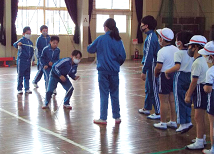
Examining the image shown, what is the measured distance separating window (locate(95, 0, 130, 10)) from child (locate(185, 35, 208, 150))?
639 inches

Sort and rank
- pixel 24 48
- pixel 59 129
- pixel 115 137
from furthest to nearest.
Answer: pixel 24 48
pixel 59 129
pixel 115 137

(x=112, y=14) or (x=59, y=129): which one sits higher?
(x=112, y=14)

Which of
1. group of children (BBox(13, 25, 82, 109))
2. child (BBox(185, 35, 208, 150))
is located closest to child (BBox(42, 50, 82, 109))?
group of children (BBox(13, 25, 82, 109))

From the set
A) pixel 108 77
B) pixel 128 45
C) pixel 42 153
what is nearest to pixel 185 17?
pixel 128 45

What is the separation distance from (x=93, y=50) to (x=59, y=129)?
1355 mm

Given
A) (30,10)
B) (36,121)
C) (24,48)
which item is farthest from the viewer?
(30,10)

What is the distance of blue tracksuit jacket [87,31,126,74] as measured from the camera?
634cm

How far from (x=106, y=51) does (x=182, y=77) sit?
4.39ft

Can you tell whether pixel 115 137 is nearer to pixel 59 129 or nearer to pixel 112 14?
pixel 59 129

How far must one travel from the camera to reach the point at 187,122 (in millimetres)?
5867

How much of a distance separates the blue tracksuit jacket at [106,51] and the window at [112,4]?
48.7 ft

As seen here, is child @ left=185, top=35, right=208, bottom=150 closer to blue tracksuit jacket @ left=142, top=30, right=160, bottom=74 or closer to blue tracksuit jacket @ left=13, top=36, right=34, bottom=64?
blue tracksuit jacket @ left=142, top=30, right=160, bottom=74

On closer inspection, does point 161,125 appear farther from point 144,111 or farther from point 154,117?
point 144,111

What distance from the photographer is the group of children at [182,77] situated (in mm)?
4875
